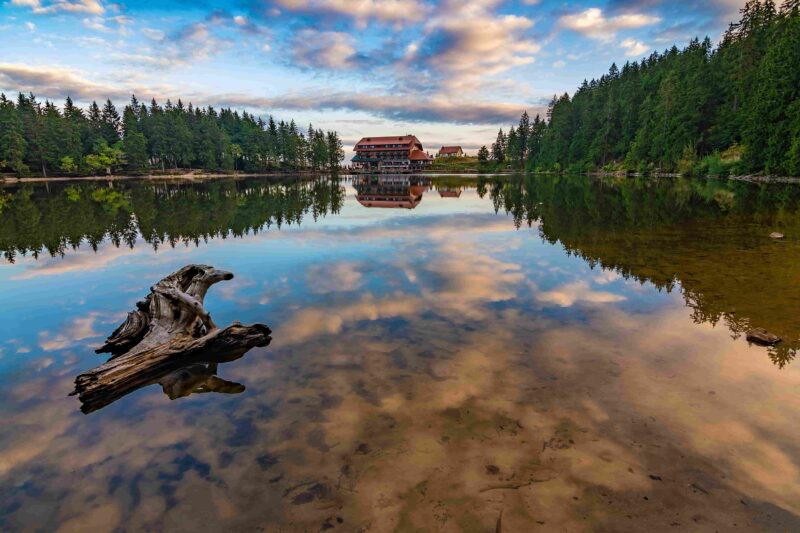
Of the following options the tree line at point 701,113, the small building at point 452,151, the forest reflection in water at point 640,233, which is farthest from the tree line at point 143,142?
the tree line at point 701,113

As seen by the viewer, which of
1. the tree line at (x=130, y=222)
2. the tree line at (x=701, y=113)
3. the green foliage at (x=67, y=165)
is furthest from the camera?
the green foliage at (x=67, y=165)

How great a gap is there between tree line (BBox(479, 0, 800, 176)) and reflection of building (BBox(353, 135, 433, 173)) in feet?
139

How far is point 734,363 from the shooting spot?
7.95m

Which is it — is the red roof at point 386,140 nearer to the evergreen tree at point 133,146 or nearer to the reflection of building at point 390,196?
the evergreen tree at point 133,146

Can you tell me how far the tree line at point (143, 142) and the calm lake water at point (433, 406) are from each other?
105448 millimetres

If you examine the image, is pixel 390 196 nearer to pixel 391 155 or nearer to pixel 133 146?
pixel 133 146

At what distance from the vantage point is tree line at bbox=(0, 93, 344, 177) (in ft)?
303

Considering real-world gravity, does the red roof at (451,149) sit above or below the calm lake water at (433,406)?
above

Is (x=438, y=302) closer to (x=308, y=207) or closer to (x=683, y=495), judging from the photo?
(x=683, y=495)

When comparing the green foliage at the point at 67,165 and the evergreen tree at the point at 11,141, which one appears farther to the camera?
the green foliage at the point at 67,165

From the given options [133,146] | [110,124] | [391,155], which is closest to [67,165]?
[133,146]

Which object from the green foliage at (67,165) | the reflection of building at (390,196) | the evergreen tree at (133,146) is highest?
the evergreen tree at (133,146)

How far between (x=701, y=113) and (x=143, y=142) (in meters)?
128

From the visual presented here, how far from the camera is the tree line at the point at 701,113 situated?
5600cm
